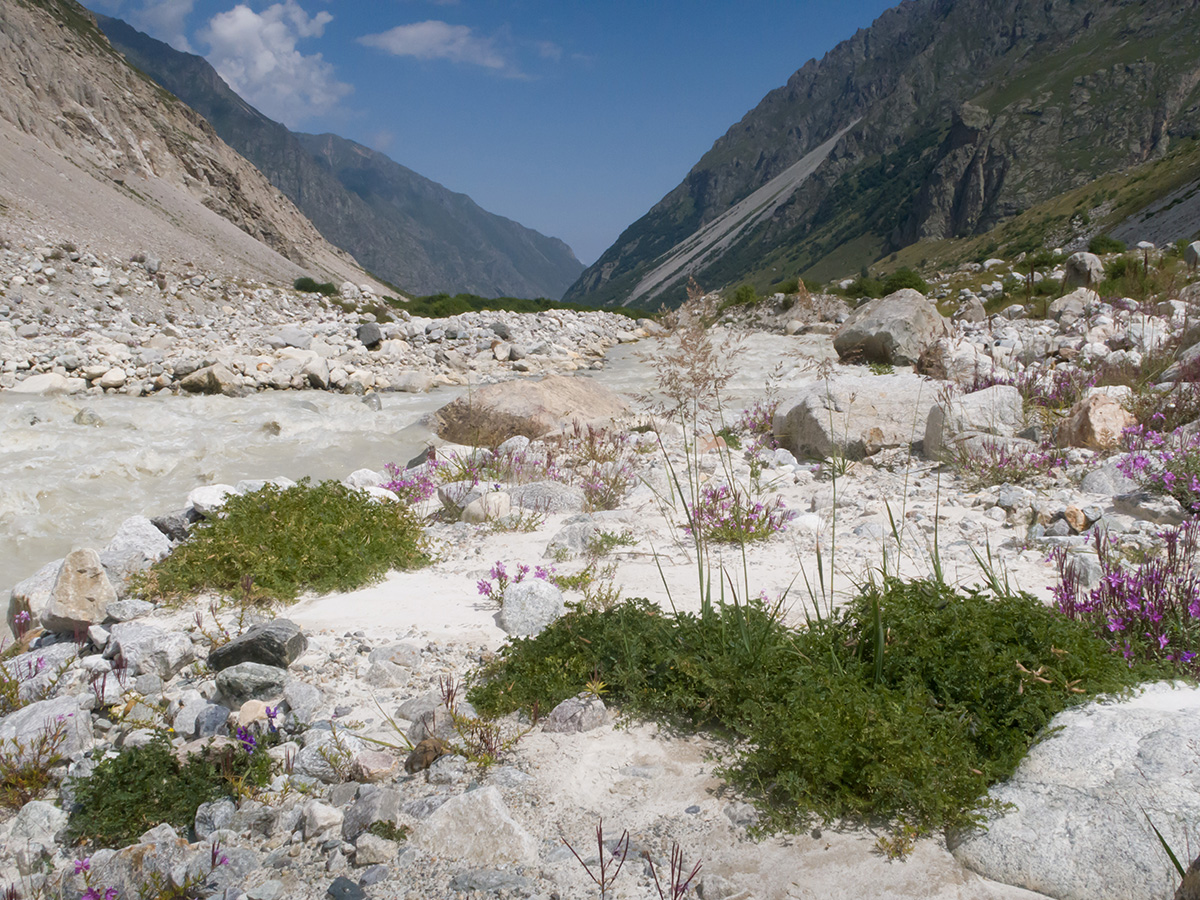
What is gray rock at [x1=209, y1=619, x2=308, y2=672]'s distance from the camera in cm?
391

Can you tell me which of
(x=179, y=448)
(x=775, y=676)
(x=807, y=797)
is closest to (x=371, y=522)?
(x=775, y=676)

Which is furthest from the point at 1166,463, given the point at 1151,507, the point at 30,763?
the point at 30,763

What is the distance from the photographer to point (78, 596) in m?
4.75

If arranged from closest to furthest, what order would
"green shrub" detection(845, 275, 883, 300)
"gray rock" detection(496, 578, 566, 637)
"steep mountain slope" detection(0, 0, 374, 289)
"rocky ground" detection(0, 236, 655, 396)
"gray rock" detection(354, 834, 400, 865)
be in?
"gray rock" detection(354, 834, 400, 865)
"gray rock" detection(496, 578, 566, 637)
"rocky ground" detection(0, 236, 655, 396)
"green shrub" detection(845, 275, 883, 300)
"steep mountain slope" detection(0, 0, 374, 289)

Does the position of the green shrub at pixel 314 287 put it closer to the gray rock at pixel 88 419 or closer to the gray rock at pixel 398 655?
the gray rock at pixel 88 419

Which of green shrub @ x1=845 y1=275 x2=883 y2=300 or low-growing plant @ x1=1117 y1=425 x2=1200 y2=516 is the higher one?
green shrub @ x1=845 y1=275 x2=883 y2=300

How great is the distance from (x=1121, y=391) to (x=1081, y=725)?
259 inches

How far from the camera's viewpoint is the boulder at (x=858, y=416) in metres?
8.03

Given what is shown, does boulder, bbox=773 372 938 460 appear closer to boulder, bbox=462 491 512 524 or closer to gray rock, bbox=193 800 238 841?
boulder, bbox=462 491 512 524

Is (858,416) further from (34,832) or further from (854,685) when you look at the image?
(34,832)

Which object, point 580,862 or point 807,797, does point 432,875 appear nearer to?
point 580,862

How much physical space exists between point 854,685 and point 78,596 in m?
4.84

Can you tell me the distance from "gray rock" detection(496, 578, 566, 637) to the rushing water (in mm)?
3792

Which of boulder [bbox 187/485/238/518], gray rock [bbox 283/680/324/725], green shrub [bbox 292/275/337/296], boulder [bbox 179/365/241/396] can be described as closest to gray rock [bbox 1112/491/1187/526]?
gray rock [bbox 283/680/324/725]
